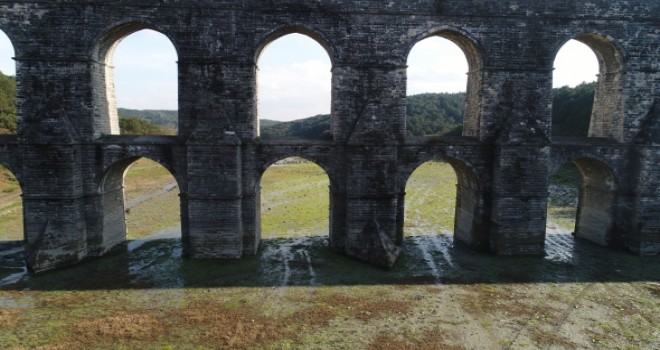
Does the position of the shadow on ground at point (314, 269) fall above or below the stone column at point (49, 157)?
below

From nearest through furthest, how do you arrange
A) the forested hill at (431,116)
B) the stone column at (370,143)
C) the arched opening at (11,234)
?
1. the arched opening at (11,234)
2. the stone column at (370,143)
3. the forested hill at (431,116)

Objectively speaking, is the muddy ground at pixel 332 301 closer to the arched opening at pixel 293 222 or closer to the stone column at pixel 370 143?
the arched opening at pixel 293 222

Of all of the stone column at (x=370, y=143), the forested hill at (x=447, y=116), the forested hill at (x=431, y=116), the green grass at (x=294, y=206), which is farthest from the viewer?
the forested hill at (x=447, y=116)

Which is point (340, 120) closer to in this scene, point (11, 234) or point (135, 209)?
point (135, 209)

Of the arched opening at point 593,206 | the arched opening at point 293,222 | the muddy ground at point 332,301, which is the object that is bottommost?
the muddy ground at point 332,301

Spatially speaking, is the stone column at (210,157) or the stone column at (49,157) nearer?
the stone column at (49,157)

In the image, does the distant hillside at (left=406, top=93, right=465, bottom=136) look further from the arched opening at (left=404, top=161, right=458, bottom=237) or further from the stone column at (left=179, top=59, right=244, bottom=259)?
the stone column at (left=179, top=59, right=244, bottom=259)

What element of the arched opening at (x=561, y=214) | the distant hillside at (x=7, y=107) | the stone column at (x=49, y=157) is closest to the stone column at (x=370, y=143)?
the arched opening at (x=561, y=214)

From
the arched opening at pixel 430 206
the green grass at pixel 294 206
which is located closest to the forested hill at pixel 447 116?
the green grass at pixel 294 206

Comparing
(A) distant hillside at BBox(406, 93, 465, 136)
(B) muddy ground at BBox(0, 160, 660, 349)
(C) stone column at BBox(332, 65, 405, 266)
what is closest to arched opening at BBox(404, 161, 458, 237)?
(B) muddy ground at BBox(0, 160, 660, 349)
